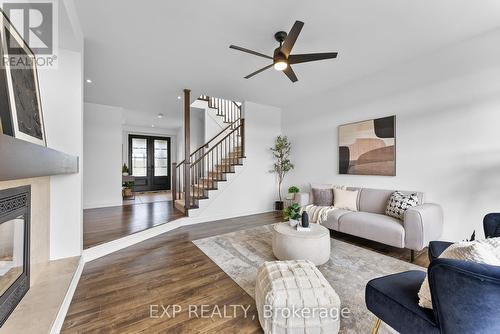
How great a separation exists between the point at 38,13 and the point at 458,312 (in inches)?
142

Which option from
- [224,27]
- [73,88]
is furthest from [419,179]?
[73,88]

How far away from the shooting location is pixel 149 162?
28.6 ft

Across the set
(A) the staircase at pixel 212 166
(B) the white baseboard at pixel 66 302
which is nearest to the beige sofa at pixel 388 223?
(A) the staircase at pixel 212 166

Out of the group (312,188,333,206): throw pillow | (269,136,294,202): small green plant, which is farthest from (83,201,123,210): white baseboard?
(312,188,333,206): throw pillow

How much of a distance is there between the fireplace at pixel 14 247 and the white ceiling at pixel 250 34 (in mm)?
→ 1995

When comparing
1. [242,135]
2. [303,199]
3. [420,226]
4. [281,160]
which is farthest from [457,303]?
[281,160]

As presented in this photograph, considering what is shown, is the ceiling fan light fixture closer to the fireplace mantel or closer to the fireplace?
the fireplace mantel

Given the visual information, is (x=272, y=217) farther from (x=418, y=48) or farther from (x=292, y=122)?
(x=418, y=48)

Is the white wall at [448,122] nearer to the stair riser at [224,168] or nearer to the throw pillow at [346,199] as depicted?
the throw pillow at [346,199]

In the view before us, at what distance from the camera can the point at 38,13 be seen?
1924mm

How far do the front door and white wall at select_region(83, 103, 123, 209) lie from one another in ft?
10.0

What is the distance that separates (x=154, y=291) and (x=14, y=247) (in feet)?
3.75

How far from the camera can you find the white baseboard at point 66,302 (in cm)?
148

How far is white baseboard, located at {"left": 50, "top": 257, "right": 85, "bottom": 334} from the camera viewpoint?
148 cm
